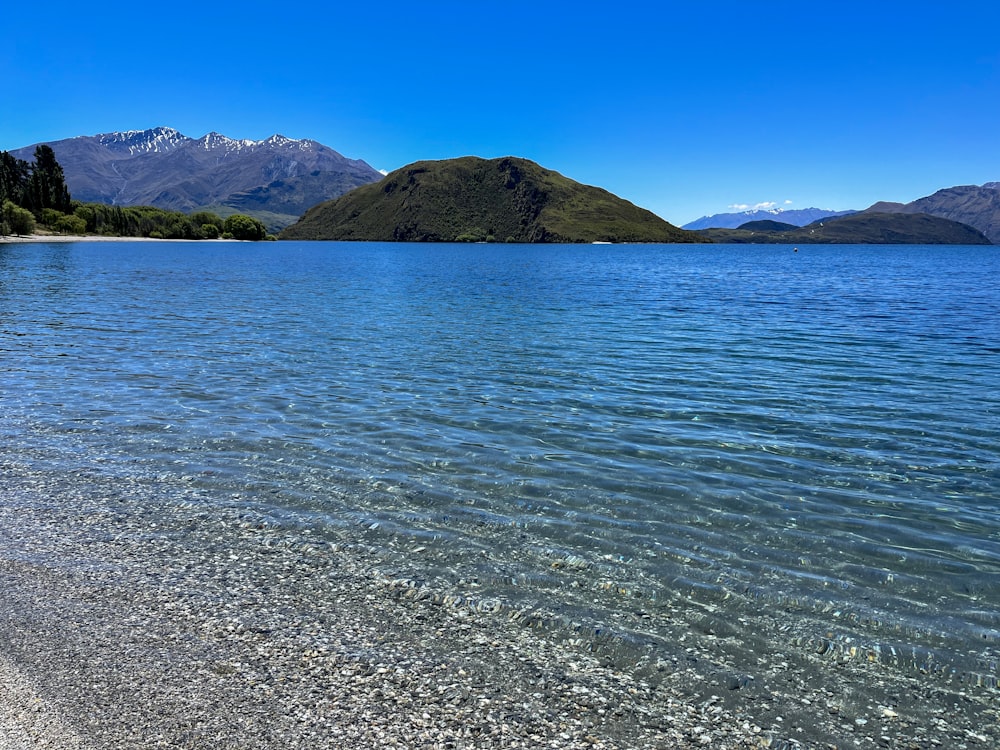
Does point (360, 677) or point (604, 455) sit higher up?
point (604, 455)

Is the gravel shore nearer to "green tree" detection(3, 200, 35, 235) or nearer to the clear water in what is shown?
the clear water

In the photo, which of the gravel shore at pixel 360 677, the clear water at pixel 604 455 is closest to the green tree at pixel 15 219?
the clear water at pixel 604 455

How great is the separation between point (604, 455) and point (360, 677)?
9.98 meters

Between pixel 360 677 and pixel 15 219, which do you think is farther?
pixel 15 219

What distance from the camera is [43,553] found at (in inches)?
410

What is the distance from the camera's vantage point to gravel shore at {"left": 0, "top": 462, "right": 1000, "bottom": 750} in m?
6.52

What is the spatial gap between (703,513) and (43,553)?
1174 centimetres

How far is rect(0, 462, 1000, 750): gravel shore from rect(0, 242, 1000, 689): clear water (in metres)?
0.68

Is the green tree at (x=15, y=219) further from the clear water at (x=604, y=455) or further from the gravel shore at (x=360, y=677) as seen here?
the gravel shore at (x=360, y=677)

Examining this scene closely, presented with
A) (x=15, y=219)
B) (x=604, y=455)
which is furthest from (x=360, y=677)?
(x=15, y=219)

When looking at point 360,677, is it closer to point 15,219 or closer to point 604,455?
point 604,455

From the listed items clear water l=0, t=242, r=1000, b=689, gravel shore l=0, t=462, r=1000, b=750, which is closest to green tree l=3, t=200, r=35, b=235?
clear water l=0, t=242, r=1000, b=689

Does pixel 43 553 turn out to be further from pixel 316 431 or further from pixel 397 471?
pixel 316 431

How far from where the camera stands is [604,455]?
16.3 m
